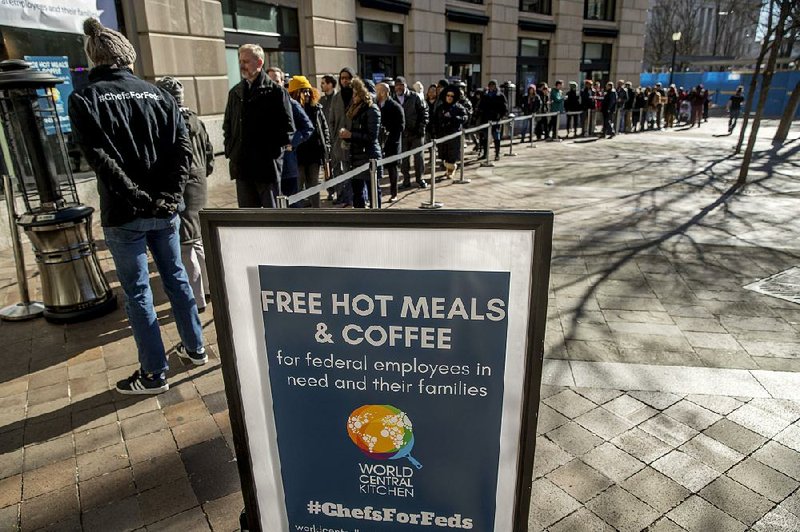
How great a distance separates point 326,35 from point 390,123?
6.39 metres

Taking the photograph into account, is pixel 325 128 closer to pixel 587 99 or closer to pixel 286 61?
pixel 286 61

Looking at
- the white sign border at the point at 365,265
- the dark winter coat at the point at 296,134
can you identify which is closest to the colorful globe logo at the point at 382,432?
the white sign border at the point at 365,265

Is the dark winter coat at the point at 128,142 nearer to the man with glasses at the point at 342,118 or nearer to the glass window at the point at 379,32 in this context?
the man with glasses at the point at 342,118

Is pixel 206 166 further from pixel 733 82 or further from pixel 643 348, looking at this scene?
pixel 733 82

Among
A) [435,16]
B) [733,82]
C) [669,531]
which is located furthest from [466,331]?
[733,82]

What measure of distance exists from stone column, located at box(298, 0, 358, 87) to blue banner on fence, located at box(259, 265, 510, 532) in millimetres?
13208

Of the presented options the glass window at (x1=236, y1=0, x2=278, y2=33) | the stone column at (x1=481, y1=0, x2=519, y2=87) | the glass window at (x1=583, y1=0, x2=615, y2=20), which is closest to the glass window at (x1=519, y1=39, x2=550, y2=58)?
the stone column at (x1=481, y1=0, x2=519, y2=87)

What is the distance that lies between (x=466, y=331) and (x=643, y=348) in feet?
10.4

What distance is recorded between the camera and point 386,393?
1.65 metres

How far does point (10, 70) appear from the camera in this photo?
4352 mm

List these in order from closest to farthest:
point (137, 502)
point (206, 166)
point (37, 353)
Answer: point (137, 502), point (37, 353), point (206, 166)

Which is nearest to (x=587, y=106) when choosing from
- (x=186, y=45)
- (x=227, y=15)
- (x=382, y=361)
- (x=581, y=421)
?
(x=227, y=15)

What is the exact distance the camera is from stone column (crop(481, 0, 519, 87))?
Answer: 21.6 meters

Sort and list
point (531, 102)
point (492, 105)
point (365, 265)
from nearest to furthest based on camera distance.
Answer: point (365, 265) → point (492, 105) → point (531, 102)
